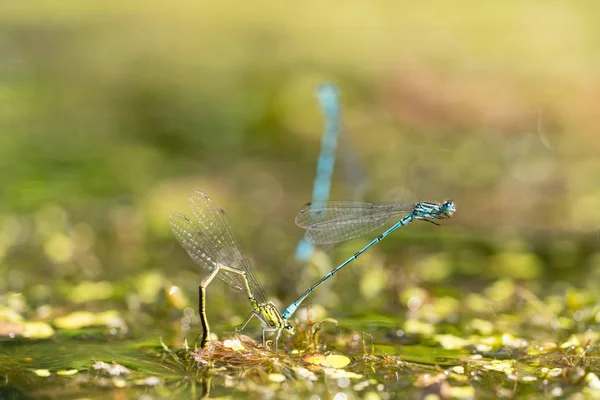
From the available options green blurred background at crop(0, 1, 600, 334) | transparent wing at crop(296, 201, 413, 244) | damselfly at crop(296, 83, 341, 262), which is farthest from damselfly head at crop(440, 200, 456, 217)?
damselfly at crop(296, 83, 341, 262)

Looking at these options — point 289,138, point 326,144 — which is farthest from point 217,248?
point 289,138

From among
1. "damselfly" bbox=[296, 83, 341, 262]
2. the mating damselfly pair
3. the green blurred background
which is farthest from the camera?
the green blurred background

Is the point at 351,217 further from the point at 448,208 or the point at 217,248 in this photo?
the point at 217,248

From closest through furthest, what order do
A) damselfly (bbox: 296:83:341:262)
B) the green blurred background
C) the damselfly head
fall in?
the damselfly head
damselfly (bbox: 296:83:341:262)
the green blurred background

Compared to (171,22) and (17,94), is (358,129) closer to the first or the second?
(17,94)

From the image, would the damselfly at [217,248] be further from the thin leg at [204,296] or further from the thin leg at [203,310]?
the thin leg at [203,310]

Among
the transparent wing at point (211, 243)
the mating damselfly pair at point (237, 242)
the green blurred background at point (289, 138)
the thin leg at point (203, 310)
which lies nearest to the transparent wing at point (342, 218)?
the mating damselfly pair at point (237, 242)

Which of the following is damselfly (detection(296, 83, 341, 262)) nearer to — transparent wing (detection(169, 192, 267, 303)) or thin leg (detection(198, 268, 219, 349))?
transparent wing (detection(169, 192, 267, 303))

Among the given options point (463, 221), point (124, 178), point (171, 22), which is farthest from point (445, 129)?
point (171, 22)
